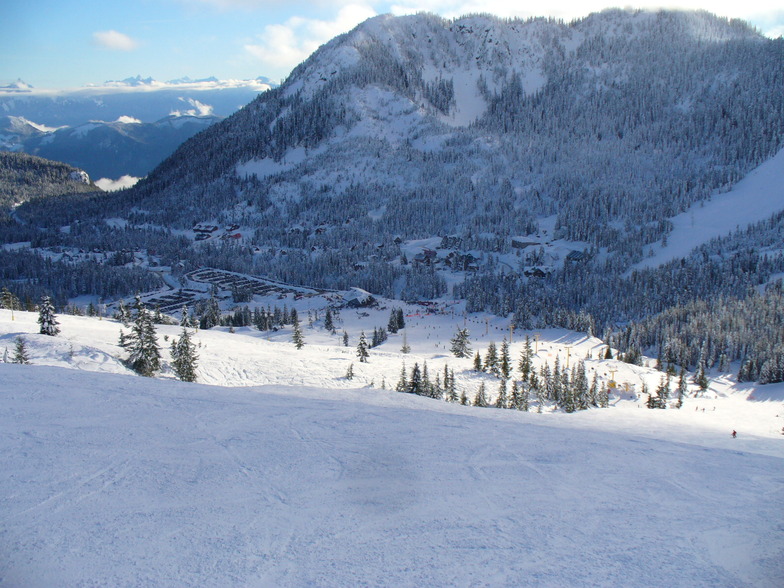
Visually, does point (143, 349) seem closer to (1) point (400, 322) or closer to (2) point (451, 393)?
(2) point (451, 393)

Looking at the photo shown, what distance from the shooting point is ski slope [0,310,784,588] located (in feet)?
34.3

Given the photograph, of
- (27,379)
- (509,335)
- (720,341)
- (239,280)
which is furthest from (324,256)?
(27,379)

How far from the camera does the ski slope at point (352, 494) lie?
10445 mm

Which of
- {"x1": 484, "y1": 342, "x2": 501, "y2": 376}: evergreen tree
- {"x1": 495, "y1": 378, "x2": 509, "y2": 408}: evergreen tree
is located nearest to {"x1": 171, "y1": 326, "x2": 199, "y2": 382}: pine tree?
{"x1": 495, "y1": 378, "x2": 509, "y2": 408}: evergreen tree

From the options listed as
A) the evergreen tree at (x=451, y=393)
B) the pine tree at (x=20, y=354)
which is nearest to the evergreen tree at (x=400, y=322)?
the evergreen tree at (x=451, y=393)

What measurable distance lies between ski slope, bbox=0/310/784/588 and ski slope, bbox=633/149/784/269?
158488 mm

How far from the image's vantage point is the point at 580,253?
543ft

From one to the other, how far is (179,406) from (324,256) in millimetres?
151829

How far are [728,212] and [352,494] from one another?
20880 centimetres

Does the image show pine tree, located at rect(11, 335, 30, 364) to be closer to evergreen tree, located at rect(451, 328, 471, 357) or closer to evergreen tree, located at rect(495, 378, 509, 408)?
evergreen tree, located at rect(495, 378, 509, 408)

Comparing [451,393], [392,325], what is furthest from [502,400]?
[392,325]

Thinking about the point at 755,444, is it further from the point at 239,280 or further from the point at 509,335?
the point at 239,280

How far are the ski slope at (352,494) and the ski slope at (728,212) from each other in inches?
6240

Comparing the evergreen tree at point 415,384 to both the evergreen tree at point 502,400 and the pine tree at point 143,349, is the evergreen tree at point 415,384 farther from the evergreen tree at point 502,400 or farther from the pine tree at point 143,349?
A: the pine tree at point 143,349
